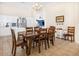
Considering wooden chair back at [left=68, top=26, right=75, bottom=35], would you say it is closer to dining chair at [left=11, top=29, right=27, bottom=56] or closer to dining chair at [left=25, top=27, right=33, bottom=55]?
dining chair at [left=25, top=27, right=33, bottom=55]

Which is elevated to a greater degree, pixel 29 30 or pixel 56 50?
pixel 29 30

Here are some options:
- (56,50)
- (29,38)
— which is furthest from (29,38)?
(56,50)

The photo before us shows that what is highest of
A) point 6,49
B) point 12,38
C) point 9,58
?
point 12,38

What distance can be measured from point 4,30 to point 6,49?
35 cm

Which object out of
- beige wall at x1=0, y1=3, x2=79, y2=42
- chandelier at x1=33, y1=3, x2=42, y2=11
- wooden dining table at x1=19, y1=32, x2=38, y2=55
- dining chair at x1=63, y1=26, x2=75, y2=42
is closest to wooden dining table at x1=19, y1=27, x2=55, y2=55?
wooden dining table at x1=19, y1=32, x2=38, y2=55

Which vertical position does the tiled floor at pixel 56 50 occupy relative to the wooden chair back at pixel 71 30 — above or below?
below

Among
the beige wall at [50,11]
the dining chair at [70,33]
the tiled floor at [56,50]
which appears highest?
the beige wall at [50,11]

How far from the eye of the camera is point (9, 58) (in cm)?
203

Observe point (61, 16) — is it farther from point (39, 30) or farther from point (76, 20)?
point (39, 30)

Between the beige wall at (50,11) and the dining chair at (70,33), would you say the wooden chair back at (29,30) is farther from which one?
the dining chair at (70,33)

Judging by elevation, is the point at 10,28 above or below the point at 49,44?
above

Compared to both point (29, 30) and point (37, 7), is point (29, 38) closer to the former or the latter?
point (29, 30)

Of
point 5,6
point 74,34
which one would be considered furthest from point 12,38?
point 74,34

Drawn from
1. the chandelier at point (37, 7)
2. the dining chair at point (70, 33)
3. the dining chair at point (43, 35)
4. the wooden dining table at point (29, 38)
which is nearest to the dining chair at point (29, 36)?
the wooden dining table at point (29, 38)
